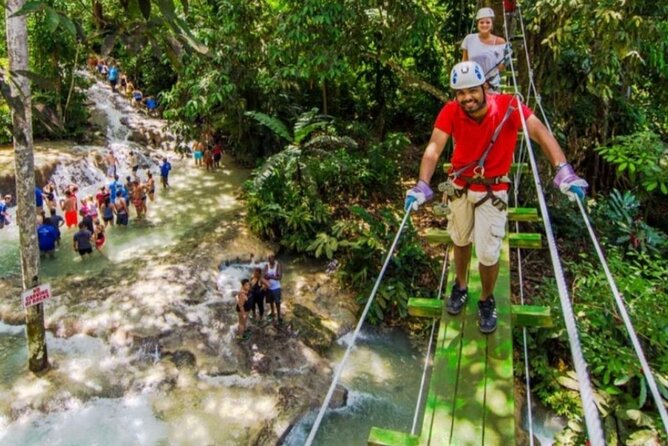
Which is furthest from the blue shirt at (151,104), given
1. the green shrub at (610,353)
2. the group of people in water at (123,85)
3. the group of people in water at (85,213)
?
the green shrub at (610,353)

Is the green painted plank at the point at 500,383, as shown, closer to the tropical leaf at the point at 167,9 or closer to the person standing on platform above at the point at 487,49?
the tropical leaf at the point at 167,9

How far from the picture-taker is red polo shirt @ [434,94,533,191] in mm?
3100

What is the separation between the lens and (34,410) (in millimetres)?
6172

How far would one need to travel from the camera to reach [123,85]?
21.6 meters

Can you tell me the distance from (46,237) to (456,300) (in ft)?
28.8

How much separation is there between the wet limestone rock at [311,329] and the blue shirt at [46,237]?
194 inches

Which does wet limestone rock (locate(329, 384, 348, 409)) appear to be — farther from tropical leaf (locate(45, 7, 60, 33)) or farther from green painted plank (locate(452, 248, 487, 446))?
tropical leaf (locate(45, 7, 60, 33))

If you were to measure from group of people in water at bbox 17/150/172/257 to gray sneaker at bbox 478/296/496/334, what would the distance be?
832 cm

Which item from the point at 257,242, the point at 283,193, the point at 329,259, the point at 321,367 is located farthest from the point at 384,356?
the point at 283,193

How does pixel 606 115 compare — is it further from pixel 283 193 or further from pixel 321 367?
pixel 321 367

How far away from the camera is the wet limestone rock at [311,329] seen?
7.82 metres

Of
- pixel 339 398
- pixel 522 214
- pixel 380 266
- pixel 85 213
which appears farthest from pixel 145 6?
pixel 85 213

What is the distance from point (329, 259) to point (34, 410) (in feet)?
17.6

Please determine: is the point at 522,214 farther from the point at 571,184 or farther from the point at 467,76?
the point at 467,76
